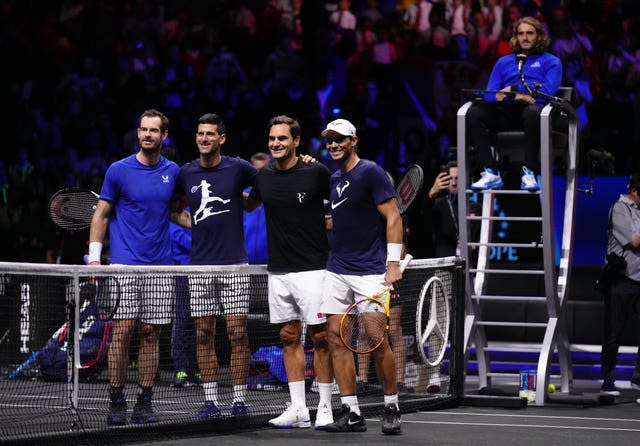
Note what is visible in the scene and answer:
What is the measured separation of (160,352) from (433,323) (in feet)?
7.40

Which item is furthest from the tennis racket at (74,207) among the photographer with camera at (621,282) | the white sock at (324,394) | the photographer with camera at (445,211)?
the photographer with camera at (621,282)

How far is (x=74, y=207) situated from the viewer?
8.91 metres

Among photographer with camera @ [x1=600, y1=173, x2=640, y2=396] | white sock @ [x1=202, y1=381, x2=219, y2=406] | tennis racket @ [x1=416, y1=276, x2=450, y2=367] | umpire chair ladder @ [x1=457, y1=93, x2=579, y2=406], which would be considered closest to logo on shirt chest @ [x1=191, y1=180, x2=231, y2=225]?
white sock @ [x1=202, y1=381, x2=219, y2=406]

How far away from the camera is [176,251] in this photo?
39.2ft

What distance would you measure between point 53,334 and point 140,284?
41.5 inches

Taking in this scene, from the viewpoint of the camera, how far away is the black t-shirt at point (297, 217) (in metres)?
8.38

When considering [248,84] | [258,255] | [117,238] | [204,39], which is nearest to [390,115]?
[248,84]

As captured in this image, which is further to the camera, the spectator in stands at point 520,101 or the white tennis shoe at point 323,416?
the spectator in stands at point 520,101

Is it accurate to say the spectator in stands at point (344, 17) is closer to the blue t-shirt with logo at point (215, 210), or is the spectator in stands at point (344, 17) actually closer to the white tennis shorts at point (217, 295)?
the blue t-shirt with logo at point (215, 210)

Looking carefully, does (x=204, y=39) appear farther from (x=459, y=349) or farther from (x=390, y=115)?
(x=459, y=349)

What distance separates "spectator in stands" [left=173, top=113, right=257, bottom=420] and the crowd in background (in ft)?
17.0

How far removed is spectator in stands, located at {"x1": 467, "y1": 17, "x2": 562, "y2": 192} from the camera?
10555mm

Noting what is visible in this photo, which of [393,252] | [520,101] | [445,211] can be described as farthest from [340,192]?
[445,211]

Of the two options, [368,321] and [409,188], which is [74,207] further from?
[409,188]
